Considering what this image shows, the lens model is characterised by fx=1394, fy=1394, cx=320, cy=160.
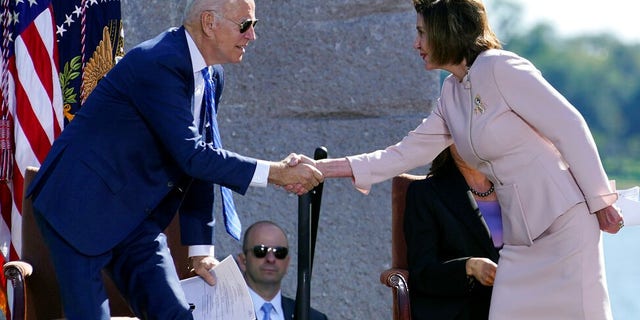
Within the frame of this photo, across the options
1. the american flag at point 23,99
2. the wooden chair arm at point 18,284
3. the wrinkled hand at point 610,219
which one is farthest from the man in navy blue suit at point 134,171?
the american flag at point 23,99

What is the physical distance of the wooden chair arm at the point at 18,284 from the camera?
485cm

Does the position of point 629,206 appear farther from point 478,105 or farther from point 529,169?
point 478,105

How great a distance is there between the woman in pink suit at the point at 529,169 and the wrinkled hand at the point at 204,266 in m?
0.92

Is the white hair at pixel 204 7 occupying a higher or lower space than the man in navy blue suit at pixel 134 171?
higher

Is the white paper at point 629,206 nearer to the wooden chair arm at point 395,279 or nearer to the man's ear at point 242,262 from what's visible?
the wooden chair arm at point 395,279

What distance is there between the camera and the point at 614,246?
8031 mm

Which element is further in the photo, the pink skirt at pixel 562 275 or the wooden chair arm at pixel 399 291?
the wooden chair arm at pixel 399 291

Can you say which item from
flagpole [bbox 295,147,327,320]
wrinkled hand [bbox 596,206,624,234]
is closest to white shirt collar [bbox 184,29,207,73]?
flagpole [bbox 295,147,327,320]

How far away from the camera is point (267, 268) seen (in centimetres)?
566

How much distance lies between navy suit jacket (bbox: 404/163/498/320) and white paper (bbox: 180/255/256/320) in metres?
0.74

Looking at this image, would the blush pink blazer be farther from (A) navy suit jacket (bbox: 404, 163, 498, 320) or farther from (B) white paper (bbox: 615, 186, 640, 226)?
(A) navy suit jacket (bbox: 404, 163, 498, 320)

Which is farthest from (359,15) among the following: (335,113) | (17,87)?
(17,87)

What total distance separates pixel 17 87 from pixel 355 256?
5.41 feet

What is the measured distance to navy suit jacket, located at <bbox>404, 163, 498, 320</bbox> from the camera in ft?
16.4
